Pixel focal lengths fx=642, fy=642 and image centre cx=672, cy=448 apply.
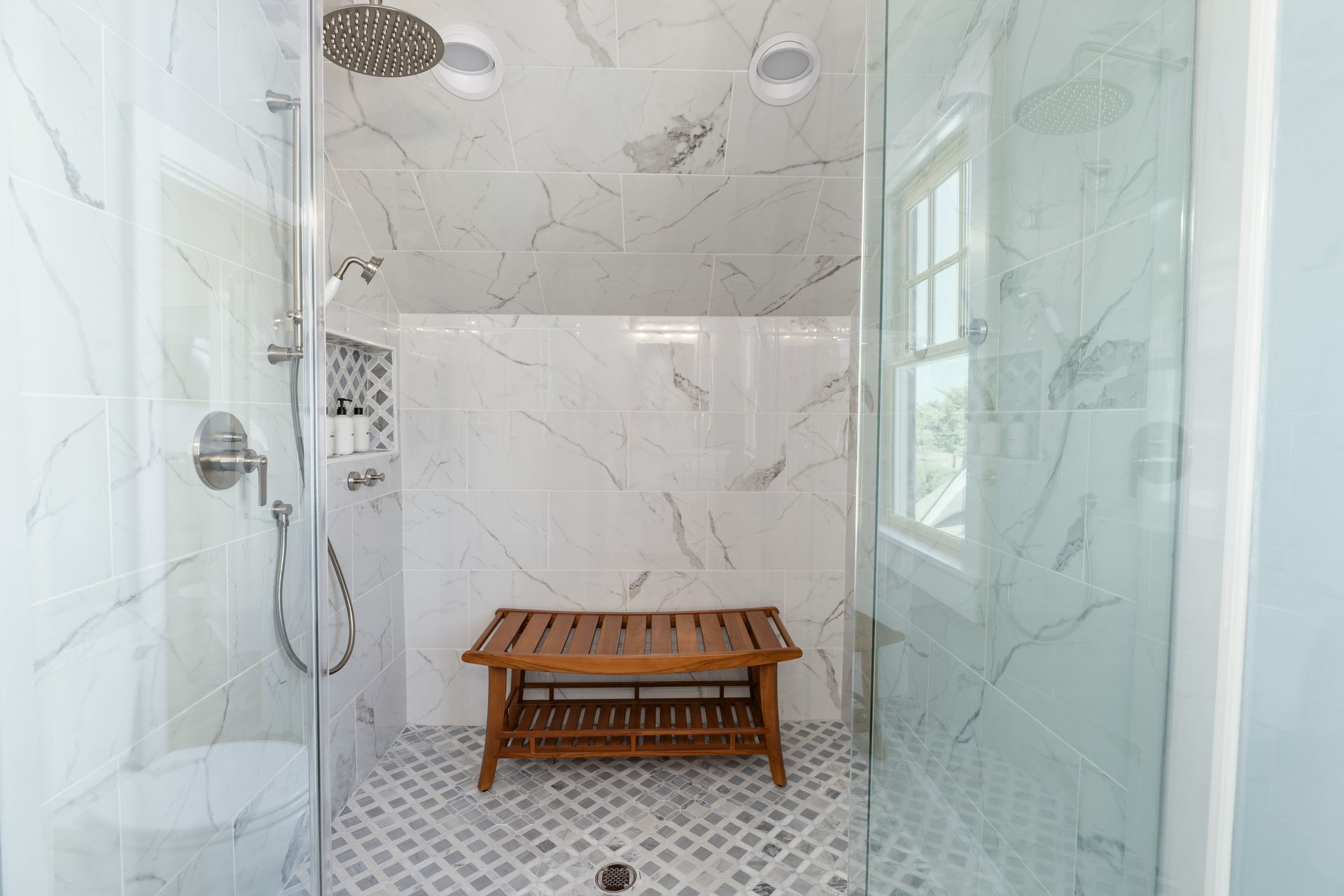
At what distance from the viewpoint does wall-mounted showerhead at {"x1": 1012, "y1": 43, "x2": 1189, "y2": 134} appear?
0.48m

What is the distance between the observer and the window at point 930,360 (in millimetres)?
694

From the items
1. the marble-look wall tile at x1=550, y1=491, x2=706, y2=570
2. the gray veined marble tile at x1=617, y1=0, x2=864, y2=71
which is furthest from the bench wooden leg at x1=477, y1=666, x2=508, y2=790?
the gray veined marble tile at x1=617, y1=0, x2=864, y2=71

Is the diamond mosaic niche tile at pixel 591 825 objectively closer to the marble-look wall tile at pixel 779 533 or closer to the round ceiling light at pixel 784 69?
the marble-look wall tile at pixel 779 533

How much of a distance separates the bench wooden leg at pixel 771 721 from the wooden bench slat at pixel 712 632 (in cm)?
15

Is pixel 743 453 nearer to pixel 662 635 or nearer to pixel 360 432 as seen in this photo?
pixel 662 635

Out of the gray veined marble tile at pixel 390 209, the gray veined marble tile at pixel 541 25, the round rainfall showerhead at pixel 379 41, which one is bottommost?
the gray veined marble tile at pixel 390 209

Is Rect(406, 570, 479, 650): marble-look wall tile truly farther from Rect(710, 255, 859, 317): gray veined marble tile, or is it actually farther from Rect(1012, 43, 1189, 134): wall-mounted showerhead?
Rect(1012, 43, 1189, 134): wall-mounted showerhead

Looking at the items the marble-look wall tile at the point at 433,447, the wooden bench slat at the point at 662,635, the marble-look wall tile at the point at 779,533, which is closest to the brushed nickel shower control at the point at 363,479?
the marble-look wall tile at the point at 433,447

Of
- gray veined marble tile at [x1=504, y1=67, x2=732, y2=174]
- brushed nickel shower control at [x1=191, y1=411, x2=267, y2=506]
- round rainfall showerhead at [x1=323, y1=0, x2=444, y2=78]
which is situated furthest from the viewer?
gray veined marble tile at [x1=504, y1=67, x2=732, y2=174]

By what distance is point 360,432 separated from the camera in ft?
6.90

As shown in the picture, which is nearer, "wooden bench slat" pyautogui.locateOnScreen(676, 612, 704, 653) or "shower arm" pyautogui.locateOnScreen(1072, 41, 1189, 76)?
"shower arm" pyautogui.locateOnScreen(1072, 41, 1189, 76)

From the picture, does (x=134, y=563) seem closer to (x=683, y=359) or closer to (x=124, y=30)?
(x=124, y=30)

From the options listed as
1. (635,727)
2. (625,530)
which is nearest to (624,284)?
(625,530)

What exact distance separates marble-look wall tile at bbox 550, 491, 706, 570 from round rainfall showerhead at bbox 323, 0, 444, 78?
4.91 feet
